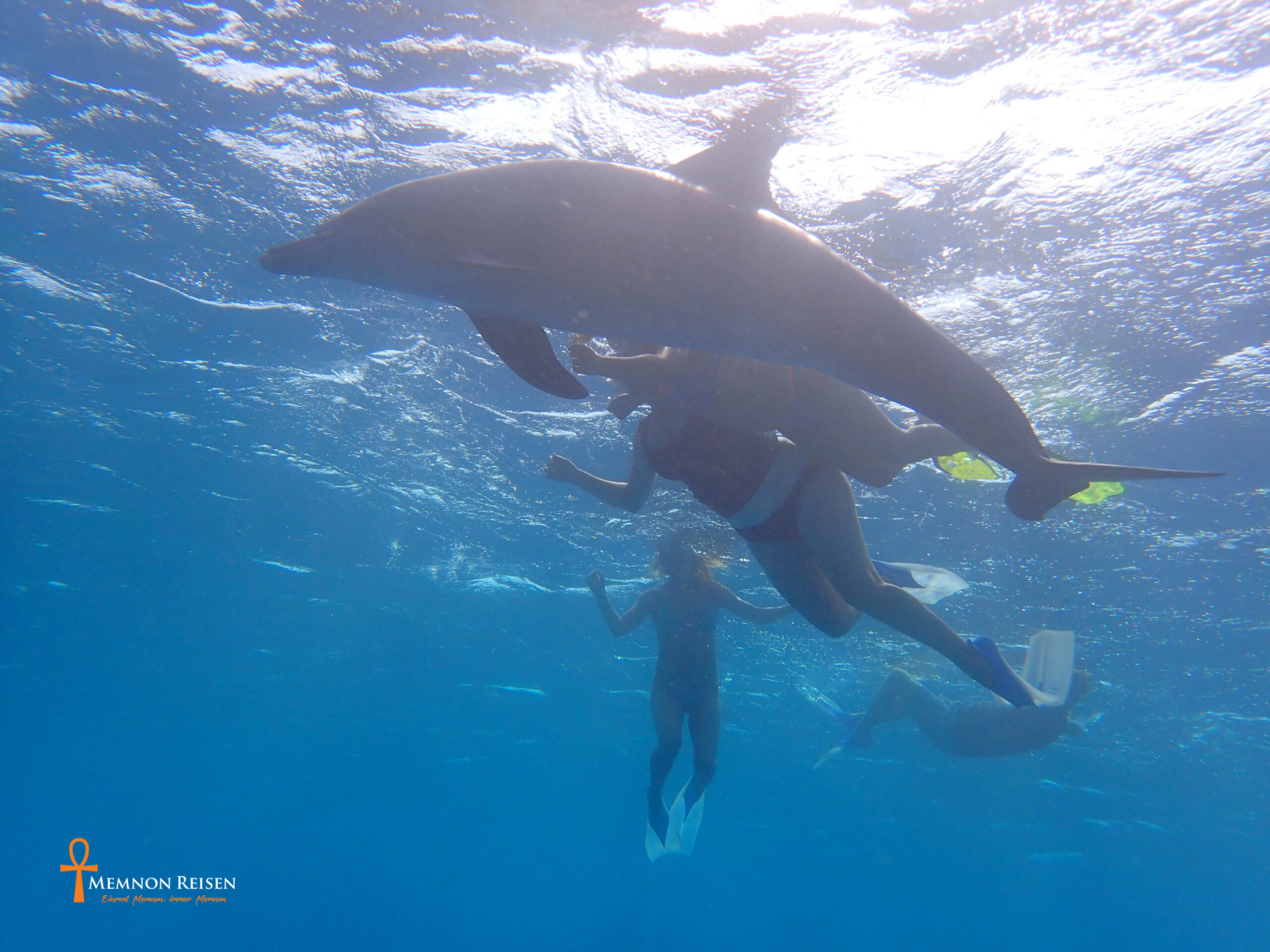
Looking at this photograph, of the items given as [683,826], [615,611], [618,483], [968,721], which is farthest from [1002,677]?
[968,721]

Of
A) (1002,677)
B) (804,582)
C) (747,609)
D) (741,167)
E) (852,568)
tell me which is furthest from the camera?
(747,609)

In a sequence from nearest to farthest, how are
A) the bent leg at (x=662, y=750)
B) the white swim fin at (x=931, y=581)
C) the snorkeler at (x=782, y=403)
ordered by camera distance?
the snorkeler at (x=782, y=403) → the white swim fin at (x=931, y=581) → the bent leg at (x=662, y=750)

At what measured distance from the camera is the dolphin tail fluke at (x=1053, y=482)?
2.61 m

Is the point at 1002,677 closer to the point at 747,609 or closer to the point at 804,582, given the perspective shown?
the point at 804,582

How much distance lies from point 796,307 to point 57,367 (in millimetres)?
13287

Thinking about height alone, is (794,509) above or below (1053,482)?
below

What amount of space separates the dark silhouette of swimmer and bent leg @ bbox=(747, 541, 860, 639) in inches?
288

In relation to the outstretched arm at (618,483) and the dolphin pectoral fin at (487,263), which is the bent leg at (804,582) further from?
the dolphin pectoral fin at (487,263)

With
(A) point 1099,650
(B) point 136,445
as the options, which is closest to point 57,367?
(B) point 136,445

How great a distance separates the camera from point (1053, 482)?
2766 mm

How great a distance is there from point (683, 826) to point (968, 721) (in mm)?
8230

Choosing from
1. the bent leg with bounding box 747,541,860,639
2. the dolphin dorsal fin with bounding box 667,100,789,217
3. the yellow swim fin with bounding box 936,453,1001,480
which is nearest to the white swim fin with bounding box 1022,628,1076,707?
the bent leg with bounding box 747,541,860,639

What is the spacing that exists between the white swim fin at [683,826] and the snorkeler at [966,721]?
3.98 meters

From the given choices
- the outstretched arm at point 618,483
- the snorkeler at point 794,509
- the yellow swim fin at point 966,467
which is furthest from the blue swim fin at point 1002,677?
the outstretched arm at point 618,483
